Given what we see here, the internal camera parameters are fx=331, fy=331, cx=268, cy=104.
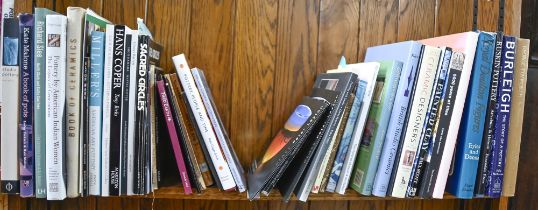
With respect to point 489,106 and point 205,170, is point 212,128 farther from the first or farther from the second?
point 489,106

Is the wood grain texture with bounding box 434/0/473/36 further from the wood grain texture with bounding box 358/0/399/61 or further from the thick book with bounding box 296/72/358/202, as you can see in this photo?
the thick book with bounding box 296/72/358/202

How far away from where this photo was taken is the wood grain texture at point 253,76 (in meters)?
0.92

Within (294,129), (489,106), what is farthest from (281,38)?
(489,106)

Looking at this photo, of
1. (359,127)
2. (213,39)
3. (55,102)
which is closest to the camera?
(55,102)

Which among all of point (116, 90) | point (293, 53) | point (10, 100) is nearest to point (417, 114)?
point (293, 53)

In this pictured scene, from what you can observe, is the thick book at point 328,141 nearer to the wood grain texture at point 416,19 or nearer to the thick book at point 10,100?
the wood grain texture at point 416,19

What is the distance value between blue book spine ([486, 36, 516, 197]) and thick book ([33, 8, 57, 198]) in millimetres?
981

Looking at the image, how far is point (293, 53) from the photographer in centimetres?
94

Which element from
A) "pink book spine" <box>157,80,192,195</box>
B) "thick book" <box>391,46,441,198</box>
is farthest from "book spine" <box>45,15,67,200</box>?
"thick book" <box>391,46,441,198</box>

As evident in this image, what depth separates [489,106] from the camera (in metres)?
0.77

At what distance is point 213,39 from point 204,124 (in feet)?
0.94

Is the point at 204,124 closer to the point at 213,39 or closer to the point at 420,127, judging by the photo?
the point at 213,39

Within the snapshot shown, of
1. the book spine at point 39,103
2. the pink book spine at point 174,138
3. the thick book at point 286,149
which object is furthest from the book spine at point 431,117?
the book spine at point 39,103

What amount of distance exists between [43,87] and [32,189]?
8.3 inches
